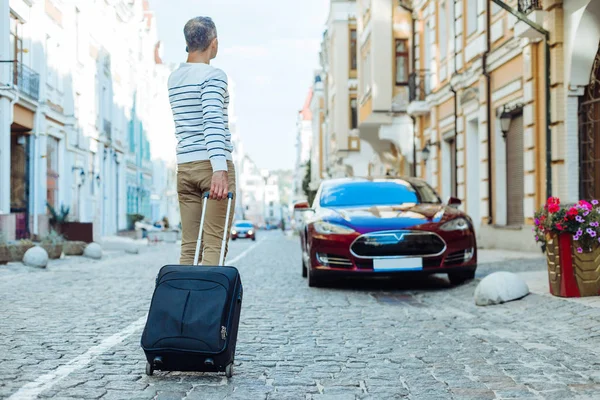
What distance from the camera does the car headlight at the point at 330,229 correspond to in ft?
33.2

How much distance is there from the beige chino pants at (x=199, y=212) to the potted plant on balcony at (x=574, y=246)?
414 centimetres

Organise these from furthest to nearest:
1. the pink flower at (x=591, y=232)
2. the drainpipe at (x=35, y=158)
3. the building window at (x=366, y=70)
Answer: the building window at (x=366, y=70) < the drainpipe at (x=35, y=158) < the pink flower at (x=591, y=232)

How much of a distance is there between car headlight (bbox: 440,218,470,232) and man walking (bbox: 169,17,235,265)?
5421 millimetres

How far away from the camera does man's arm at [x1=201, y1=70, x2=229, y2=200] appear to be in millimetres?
4910

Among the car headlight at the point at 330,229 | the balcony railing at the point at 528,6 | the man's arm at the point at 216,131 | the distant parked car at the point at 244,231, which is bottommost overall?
the distant parked car at the point at 244,231

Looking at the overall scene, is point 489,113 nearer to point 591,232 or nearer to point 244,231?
point 591,232

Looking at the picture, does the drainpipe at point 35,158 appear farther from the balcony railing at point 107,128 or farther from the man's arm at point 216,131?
the man's arm at point 216,131

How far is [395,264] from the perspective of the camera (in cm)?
998

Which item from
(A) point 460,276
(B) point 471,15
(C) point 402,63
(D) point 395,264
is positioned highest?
(C) point 402,63

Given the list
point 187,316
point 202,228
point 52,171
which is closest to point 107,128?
point 52,171

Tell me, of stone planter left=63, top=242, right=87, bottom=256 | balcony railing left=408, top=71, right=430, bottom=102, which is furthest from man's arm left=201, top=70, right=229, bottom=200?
balcony railing left=408, top=71, right=430, bottom=102

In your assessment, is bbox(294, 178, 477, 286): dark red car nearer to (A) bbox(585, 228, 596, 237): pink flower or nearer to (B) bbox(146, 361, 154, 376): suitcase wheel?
(A) bbox(585, 228, 596, 237): pink flower

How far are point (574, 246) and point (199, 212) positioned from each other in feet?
14.2

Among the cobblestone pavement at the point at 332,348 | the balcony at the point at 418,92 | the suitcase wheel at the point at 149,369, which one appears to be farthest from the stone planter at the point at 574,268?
the balcony at the point at 418,92
